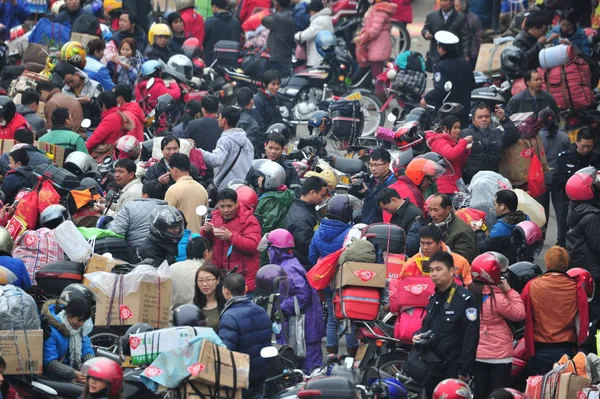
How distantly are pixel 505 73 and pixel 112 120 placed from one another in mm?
6151

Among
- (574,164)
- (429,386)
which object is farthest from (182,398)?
(574,164)

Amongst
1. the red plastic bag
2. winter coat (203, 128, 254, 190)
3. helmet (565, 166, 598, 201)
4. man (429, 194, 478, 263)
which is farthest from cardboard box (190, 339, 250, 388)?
winter coat (203, 128, 254, 190)

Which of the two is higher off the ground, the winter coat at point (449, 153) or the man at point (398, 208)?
the man at point (398, 208)

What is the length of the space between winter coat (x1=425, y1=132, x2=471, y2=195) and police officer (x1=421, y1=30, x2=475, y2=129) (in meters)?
3.02

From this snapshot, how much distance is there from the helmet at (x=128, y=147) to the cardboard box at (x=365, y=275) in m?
4.74

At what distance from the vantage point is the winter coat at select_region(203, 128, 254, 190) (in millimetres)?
17406

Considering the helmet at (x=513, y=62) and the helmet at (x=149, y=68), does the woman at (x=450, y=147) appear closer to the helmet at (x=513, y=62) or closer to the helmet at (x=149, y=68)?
the helmet at (x=513, y=62)

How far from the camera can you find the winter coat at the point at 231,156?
17406 mm

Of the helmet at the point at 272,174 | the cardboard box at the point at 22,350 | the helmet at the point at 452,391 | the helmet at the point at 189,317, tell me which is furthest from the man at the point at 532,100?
the cardboard box at the point at 22,350

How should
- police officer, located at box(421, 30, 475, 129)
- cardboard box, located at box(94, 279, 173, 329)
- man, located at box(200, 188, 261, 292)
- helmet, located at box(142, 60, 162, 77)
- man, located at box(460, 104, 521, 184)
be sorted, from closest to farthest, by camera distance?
cardboard box, located at box(94, 279, 173, 329) < man, located at box(200, 188, 261, 292) < man, located at box(460, 104, 521, 184) < police officer, located at box(421, 30, 475, 129) < helmet, located at box(142, 60, 162, 77)

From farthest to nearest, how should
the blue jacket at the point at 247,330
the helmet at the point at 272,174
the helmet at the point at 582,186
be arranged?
the helmet at the point at 272,174
the helmet at the point at 582,186
the blue jacket at the point at 247,330

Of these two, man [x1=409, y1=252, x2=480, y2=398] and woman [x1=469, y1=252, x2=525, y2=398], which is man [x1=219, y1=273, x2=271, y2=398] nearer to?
man [x1=409, y1=252, x2=480, y2=398]

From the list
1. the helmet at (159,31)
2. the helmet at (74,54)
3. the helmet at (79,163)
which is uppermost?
the helmet at (74,54)

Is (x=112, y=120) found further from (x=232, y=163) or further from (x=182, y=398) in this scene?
(x=182, y=398)
